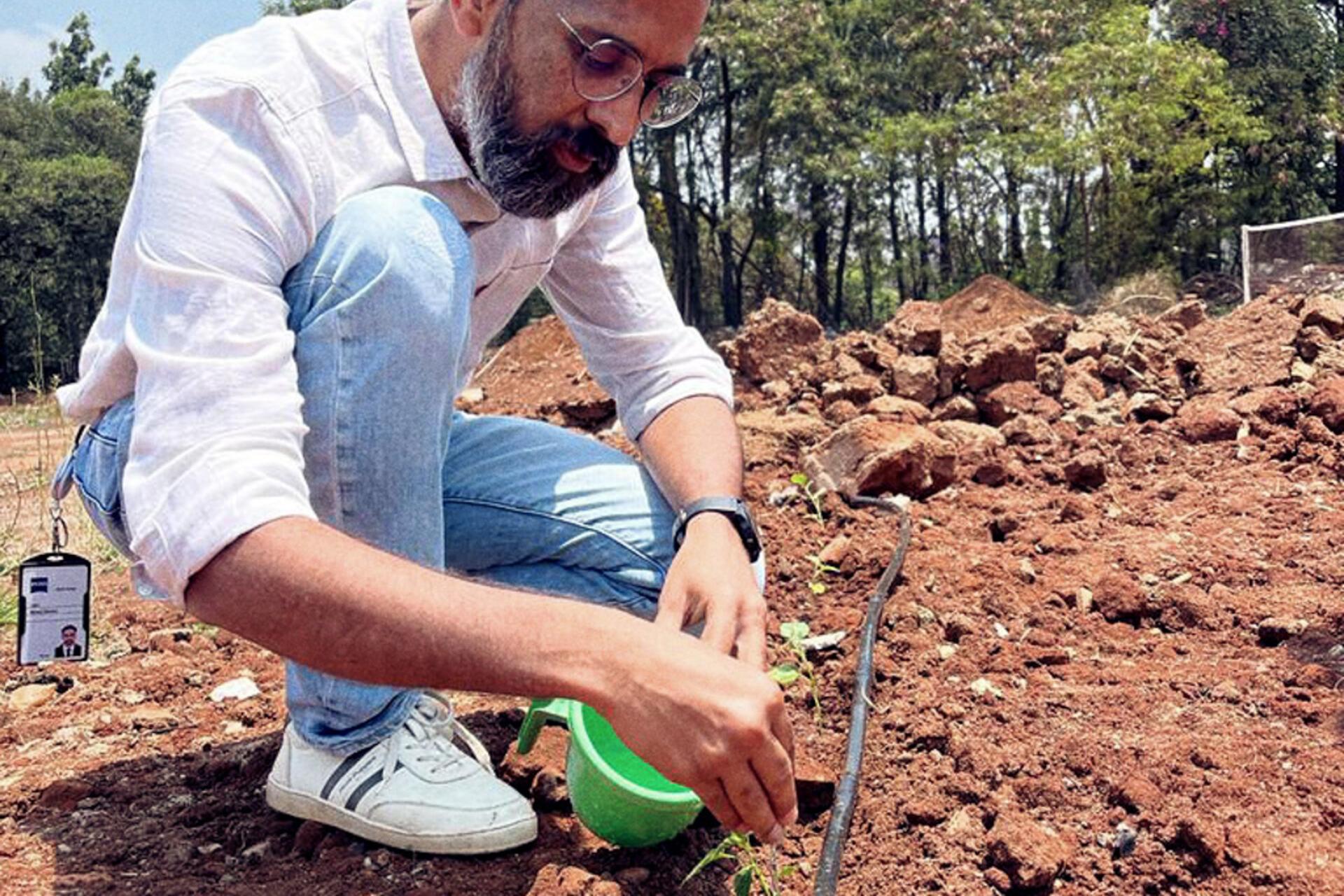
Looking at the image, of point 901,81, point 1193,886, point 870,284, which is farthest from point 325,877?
point 870,284

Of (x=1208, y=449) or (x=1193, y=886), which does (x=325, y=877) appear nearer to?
(x=1193, y=886)

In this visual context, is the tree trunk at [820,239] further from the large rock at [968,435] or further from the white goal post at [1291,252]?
the large rock at [968,435]

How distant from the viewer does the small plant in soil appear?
2307 millimetres

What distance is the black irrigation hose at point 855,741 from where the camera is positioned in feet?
5.45

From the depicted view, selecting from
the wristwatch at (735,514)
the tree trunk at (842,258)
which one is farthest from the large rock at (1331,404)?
the tree trunk at (842,258)

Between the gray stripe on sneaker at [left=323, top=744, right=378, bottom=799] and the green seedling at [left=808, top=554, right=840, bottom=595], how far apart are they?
1.41m

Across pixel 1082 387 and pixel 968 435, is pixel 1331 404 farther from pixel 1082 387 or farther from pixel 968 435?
pixel 968 435

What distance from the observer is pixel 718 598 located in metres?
1.58

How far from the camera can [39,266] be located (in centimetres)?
2520

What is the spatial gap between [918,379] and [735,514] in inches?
109

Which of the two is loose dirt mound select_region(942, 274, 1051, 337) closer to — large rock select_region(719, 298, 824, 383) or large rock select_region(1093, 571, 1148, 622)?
large rock select_region(719, 298, 824, 383)

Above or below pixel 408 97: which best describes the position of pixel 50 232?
above

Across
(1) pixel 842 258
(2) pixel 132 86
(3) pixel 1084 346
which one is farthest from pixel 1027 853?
(2) pixel 132 86

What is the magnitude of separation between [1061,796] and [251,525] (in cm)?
Result: 130
